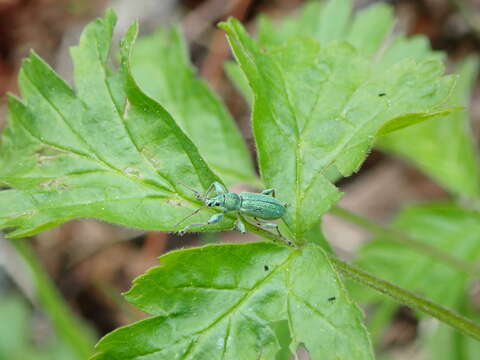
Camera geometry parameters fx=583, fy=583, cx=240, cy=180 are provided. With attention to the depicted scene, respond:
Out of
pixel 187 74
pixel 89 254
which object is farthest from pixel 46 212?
pixel 89 254

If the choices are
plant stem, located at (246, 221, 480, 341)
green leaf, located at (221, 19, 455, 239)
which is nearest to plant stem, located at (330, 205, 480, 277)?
green leaf, located at (221, 19, 455, 239)

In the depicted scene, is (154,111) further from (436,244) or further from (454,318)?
(436,244)

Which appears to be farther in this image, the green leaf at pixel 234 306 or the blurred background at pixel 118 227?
the blurred background at pixel 118 227

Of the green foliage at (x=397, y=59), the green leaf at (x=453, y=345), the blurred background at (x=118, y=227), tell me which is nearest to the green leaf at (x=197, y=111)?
the green foliage at (x=397, y=59)

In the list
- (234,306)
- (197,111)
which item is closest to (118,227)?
(197,111)

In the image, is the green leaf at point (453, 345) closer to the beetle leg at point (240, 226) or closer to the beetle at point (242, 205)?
the beetle at point (242, 205)
